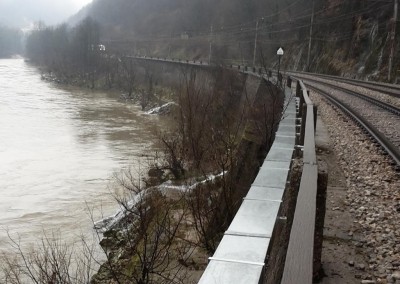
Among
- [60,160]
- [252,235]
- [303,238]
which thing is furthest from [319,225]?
[60,160]

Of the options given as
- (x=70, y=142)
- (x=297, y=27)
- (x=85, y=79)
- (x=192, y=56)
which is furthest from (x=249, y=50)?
(x=70, y=142)

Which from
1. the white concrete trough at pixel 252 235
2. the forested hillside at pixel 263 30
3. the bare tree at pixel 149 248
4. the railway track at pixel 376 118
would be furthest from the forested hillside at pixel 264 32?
the white concrete trough at pixel 252 235

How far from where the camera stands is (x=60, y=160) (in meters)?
23.9

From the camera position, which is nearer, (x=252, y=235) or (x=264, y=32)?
(x=252, y=235)

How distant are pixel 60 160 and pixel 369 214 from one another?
66.2ft

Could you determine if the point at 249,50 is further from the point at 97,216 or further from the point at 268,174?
the point at 268,174

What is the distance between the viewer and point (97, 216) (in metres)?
15.3

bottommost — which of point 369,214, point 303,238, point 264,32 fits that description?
point 369,214

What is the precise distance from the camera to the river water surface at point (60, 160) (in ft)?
51.3

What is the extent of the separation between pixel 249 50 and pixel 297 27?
613 inches

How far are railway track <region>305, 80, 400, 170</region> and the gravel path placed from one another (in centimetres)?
37

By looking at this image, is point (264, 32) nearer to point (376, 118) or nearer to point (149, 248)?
point (376, 118)

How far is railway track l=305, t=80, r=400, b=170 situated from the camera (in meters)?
10.7

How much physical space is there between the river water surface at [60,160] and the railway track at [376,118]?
29.5ft
